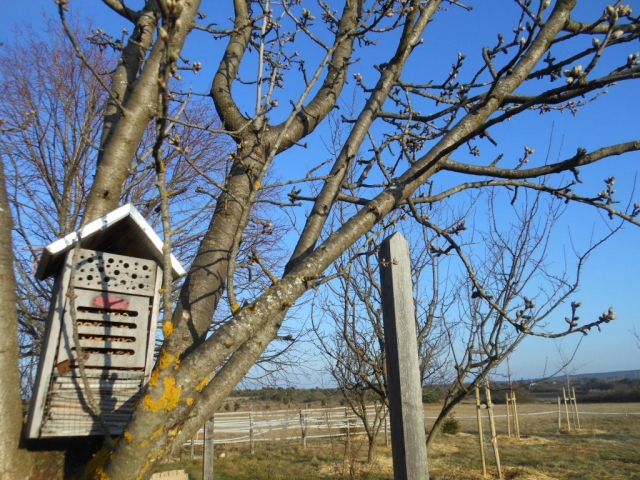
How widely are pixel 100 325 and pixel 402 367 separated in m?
1.36

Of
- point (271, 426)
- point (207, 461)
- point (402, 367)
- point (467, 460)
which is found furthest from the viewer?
point (271, 426)

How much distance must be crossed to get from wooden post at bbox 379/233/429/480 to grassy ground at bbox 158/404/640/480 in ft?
17.6

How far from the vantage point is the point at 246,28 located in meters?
2.95

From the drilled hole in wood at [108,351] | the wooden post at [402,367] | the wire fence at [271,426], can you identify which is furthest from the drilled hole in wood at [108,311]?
the wire fence at [271,426]

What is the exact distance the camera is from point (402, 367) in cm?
227

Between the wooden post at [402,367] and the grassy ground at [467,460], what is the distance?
5.37 metres

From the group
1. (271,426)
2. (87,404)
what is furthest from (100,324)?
(271,426)

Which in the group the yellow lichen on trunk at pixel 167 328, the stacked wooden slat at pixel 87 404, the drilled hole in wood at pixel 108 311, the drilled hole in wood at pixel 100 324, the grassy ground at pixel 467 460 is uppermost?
the drilled hole in wood at pixel 108 311

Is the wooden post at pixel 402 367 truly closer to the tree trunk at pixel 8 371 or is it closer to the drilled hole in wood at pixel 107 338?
the drilled hole in wood at pixel 107 338

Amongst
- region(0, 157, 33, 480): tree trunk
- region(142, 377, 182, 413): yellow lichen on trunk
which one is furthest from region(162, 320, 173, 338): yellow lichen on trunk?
region(0, 157, 33, 480): tree trunk

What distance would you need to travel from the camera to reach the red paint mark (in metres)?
2.14

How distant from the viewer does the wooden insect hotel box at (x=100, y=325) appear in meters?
1.82

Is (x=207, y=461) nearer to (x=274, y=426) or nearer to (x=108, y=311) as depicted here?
(x=108, y=311)

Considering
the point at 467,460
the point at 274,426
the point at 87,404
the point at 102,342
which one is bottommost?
the point at 467,460
